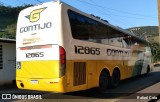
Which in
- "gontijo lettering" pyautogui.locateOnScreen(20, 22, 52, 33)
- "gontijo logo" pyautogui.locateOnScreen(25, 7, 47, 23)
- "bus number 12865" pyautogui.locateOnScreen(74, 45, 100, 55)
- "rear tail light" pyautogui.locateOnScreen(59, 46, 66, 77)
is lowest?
"rear tail light" pyautogui.locateOnScreen(59, 46, 66, 77)

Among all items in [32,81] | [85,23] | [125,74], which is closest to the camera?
[32,81]

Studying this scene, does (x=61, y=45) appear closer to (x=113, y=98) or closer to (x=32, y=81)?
(x=32, y=81)

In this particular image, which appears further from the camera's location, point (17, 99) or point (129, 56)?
point (129, 56)

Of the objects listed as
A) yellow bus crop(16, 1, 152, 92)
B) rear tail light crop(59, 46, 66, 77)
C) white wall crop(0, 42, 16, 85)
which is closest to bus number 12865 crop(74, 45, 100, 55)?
yellow bus crop(16, 1, 152, 92)

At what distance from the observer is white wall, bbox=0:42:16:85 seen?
15.8 metres

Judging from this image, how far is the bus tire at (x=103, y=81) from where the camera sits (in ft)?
39.7

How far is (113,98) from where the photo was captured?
10.9 meters

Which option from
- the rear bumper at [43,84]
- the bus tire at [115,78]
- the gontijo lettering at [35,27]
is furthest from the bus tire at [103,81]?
the gontijo lettering at [35,27]

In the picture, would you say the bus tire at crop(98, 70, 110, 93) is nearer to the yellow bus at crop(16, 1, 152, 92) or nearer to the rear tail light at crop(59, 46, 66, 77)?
the yellow bus at crop(16, 1, 152, 92)

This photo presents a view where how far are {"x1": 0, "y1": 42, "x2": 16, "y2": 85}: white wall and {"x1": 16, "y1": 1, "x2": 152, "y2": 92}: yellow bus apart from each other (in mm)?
5271

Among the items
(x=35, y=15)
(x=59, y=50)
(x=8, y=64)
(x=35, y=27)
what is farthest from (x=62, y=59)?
(x=8, y=64)

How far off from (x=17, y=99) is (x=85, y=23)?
409 cm

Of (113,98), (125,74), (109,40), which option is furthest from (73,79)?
(125,74)

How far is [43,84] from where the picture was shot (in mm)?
9914
